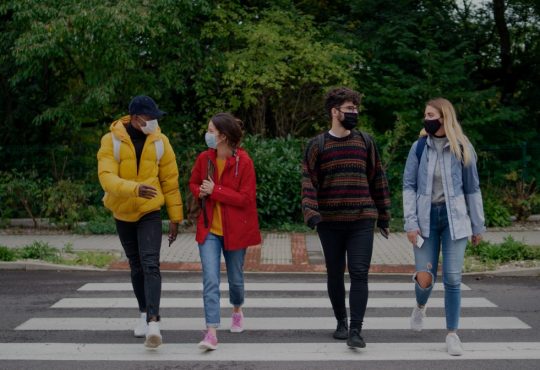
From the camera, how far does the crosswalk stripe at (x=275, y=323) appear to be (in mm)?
7246

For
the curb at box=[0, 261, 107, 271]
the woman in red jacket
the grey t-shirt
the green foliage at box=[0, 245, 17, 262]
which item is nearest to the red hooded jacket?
the woman in red jacket

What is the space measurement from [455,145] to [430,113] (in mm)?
326

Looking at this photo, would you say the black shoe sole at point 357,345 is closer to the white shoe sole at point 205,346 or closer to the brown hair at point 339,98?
the white shoe sole at point 205,346

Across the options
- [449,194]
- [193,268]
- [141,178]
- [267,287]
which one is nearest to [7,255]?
[193,268]

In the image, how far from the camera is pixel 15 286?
9.62 m

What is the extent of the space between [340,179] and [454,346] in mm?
1534

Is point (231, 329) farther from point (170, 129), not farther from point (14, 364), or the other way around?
point (170, 129)

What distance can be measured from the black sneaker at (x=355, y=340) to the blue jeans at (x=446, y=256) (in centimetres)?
68

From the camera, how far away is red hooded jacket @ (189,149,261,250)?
6398 mm

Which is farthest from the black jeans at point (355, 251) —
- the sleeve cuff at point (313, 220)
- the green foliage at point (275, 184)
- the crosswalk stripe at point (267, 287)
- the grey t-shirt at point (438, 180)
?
the green foliage at point (275, 184)

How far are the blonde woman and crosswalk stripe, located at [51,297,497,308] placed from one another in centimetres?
209

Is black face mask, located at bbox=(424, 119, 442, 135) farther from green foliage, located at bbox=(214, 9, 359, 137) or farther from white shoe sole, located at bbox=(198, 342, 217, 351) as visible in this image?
green foliage, located at bbox=(214, 9, 359, 137)

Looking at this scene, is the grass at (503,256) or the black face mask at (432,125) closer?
the black face mask at (432,125)

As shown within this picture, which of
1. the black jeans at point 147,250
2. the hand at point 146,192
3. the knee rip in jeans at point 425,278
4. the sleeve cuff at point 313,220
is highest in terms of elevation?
the hand at point 146,192
